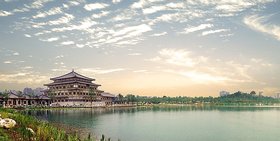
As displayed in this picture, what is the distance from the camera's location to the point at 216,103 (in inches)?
7756

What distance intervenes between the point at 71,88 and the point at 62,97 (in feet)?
16.1

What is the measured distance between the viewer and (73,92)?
387ft

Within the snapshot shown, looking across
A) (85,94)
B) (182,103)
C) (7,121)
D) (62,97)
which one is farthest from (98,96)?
(7,121)

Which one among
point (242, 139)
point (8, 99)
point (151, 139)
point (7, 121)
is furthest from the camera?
point (8, 99)

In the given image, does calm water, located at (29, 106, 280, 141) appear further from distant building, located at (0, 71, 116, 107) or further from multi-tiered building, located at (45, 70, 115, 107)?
multi-tiered building, located at (45, 70, 115, 107)

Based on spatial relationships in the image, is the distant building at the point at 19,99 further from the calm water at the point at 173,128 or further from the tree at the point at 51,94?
the calm water at the point at 173,128

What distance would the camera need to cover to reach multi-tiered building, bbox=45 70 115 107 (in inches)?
4555

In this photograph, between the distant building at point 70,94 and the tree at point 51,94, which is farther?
the tree at point 51,94

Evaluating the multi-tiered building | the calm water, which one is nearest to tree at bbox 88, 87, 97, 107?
the multi-tiered building

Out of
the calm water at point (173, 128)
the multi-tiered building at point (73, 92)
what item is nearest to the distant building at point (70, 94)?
the multi-tiered building at point (73, 92)

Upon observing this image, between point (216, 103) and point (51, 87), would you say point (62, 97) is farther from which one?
point (216, 103)

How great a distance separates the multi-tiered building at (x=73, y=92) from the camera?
116m

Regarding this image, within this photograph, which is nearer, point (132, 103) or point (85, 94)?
point (85, 94)

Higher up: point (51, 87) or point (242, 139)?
point (51, 87)
